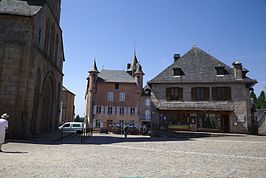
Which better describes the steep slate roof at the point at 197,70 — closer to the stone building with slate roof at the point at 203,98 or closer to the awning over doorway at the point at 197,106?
the stone building with slate roof at the point at 203,98

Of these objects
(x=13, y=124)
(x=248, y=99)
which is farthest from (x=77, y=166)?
(x=248, y=99)

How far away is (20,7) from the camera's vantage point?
17.2 metres

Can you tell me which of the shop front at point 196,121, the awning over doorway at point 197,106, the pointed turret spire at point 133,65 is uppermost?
the pointed turret spire at point 133,65

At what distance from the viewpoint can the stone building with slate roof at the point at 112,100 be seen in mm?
41312

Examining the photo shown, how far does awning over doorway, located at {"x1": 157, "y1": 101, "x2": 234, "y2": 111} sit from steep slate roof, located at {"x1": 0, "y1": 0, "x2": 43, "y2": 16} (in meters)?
16.8

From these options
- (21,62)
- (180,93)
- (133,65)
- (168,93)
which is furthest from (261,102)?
(21,62)

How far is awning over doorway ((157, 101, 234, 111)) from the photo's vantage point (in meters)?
26.1

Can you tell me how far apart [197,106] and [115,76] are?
21127mm

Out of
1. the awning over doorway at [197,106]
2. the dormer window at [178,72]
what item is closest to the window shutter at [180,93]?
the awning over doorway at [197,106]

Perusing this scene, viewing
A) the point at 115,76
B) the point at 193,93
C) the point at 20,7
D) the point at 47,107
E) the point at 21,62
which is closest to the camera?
the point at 21,62

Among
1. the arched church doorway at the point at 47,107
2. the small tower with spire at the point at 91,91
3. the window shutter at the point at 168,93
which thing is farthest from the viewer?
the small tower with spire at the point at 91,91

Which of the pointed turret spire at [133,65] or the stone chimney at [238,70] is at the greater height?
the pointed turret spire at [133,65]

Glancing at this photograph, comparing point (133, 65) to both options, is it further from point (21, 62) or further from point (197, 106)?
point (21, 62)

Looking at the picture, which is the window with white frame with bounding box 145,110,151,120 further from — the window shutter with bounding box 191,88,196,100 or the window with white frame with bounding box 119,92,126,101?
the window shutter with bounding box 191,88,196,100
